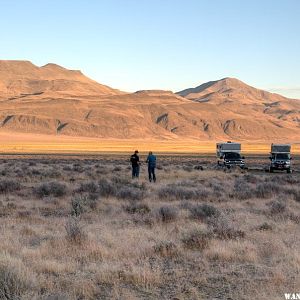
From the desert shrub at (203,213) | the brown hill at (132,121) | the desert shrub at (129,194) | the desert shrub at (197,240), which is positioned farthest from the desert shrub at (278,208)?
the brown hill at (132,121)

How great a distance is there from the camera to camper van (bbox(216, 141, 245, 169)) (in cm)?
4459

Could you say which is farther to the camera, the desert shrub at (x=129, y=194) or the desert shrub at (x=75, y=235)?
the desert shrub at (x=129, y=194)

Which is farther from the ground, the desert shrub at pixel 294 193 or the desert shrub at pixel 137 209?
the desert shrub at pixel 294 193

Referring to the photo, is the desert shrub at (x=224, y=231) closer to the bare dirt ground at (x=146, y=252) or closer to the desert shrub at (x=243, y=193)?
the bare dirt ground at (x=146, y=252)

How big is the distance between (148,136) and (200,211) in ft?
481

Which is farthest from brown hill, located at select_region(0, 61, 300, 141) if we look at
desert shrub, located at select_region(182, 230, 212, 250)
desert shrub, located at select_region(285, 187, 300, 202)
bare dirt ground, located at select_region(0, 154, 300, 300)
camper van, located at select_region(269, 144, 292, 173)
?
desert shrub, located at select_region(182, 230, 212, 250)

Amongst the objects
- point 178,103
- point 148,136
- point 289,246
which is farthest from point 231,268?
point 178,103

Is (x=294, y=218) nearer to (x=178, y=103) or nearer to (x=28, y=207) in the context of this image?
(x=28, y=207)

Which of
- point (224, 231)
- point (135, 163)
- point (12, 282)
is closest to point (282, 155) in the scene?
point (135, 163)

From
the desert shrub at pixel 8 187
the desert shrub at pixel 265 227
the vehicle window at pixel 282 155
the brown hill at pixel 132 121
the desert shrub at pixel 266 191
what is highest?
the brown hill at pixel 132 121

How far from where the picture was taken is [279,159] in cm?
4184

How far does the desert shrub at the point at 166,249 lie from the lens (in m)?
10.5

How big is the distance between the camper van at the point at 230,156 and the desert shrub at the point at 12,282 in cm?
3712

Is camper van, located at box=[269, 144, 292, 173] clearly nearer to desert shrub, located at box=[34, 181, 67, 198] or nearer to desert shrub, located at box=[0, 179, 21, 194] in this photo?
desert shrub, located at box=[34, 181, 67, 198]
